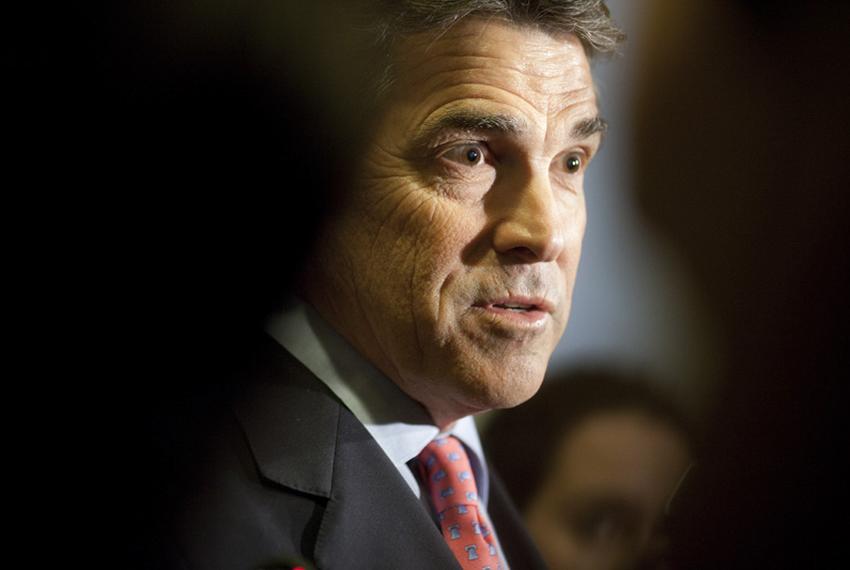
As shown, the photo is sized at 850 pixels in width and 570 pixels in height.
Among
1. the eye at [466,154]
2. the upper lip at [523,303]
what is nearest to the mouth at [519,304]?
the upper lip at [523,303]

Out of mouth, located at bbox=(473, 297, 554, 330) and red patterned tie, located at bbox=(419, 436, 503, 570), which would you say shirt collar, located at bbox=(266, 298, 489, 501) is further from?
mouth, located at bbox=(473, 297, 554, 330)

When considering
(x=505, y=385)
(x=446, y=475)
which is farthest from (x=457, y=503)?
(x=505, y=385)

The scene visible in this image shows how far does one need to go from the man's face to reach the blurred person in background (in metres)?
0.27

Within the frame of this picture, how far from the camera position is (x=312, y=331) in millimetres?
1153

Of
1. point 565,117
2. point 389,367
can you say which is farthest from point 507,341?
point 565,117

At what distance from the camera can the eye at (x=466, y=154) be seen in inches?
42.5

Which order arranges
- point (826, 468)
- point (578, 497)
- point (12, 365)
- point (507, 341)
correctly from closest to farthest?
point (12, 365) → point (507, 341) → point (826, 468) → point (578, 497)

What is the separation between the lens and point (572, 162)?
117 cm

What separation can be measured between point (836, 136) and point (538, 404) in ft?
2.00

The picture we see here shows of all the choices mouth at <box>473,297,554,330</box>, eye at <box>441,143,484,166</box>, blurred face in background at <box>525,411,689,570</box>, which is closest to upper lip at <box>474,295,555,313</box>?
mouth at <box>473,297,554,330</box>

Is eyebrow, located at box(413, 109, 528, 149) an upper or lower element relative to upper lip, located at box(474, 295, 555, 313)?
upper

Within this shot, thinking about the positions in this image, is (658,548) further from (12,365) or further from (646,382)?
(12,365)

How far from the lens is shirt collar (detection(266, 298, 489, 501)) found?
113 centimetres

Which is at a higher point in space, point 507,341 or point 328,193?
point 328,193
